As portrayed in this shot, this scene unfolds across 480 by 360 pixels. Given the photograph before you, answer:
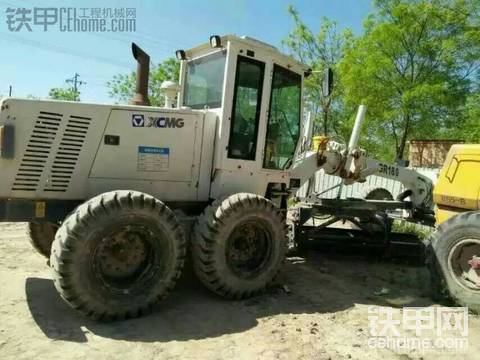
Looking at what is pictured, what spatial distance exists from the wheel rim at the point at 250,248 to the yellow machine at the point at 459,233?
1.98 metres

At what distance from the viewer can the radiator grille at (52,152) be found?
478 centimetres

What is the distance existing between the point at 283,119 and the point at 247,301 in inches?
99.0

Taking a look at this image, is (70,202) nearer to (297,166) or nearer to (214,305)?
(214,305)

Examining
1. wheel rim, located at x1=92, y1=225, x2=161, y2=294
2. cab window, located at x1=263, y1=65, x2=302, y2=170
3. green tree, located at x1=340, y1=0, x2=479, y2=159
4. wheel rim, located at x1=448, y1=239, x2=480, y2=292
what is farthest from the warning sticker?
green tree, located at x1=340, y1=0, x2=479, y2=159

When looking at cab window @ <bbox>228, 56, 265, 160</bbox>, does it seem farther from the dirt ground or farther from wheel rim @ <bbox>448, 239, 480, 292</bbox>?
wheel rim @ <bbox>448, 239, 480, 292</bbox>

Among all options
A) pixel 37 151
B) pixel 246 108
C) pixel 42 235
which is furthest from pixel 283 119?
pixel 42 235

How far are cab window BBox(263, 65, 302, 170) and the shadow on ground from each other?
5.42 ft

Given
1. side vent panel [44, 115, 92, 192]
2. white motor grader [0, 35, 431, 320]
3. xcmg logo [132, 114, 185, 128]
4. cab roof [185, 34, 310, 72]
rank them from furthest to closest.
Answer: cab roof [185, 34, 310, 72] < xcmg logo [132, 114, 185, 128] < side vent panel [44, 115, 92, 192] < white motor grader [0, 35, 431, 320]

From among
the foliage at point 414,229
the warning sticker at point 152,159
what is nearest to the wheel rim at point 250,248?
the warning sticker at point 152,159

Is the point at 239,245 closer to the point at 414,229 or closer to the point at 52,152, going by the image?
the point at 52,152

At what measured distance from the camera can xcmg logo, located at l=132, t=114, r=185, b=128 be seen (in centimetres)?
526

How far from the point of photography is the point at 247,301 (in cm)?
532

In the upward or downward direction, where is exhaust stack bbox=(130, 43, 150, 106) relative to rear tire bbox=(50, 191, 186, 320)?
upward

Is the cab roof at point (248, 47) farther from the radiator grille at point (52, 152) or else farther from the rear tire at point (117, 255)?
the rear tire at point (117, 255)
